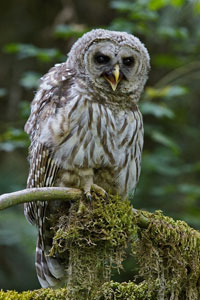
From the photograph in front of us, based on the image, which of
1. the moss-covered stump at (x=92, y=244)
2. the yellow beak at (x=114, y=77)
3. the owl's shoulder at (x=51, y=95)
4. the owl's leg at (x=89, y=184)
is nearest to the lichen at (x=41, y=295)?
the moss-covered stump at (x=92, y=244)

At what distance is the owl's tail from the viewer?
133 inches

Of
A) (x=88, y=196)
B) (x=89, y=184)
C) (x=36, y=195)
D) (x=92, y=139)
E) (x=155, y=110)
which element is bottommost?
(x=36, y=195)

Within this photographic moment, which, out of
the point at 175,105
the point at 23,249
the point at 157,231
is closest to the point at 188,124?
the point at 175,105

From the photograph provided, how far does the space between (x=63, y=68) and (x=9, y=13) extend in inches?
197

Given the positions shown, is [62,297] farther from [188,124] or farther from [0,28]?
[0,28]

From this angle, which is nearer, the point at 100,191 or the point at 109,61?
the point at 100,191

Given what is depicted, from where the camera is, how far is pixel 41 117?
3.36 metres

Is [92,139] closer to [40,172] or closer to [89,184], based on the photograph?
[89,184]

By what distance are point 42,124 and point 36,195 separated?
0.86 metres

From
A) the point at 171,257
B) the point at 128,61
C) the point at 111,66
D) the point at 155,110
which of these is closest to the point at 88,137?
the point at 111,66

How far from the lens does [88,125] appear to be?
3.18 meters

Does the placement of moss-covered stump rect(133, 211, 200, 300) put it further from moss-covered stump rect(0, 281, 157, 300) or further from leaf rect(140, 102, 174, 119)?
leaf rect(140, 102, 174, 119)

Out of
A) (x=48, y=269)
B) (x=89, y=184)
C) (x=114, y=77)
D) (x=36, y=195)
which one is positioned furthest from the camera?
(x=48, y=269)

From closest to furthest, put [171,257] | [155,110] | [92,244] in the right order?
[92,244] < [171,257] < [155,110]
